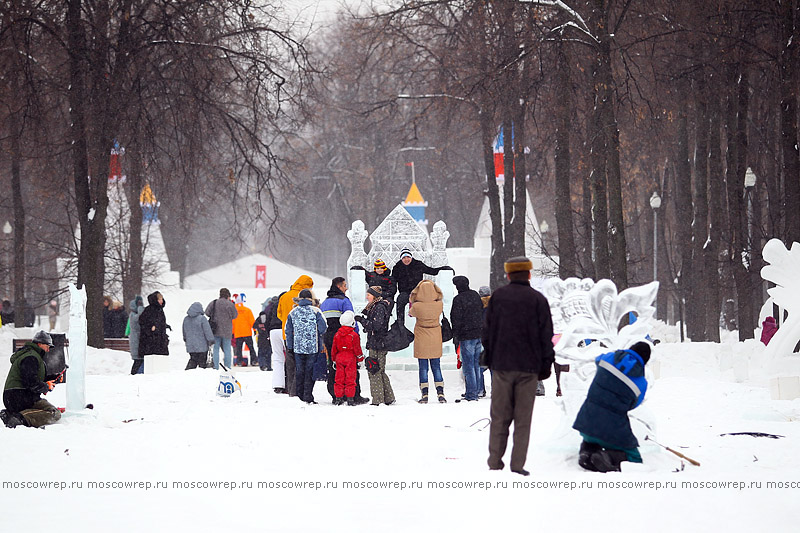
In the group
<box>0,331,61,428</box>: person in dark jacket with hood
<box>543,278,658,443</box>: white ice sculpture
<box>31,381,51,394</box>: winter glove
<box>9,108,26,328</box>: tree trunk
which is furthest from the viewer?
<box>9,108,26,328</box>: tree trunk

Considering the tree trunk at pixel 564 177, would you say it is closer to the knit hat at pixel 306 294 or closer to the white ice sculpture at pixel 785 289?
Answer: the white ice sculpture at pixel 785 289

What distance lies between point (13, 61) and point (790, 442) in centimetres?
1345

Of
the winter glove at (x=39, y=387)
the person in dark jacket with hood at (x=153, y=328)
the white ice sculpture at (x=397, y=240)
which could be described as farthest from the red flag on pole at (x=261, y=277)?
the winter glove at (x=39, y=387)

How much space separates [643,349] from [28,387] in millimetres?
6361

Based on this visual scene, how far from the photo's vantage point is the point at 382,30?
21.6 meters

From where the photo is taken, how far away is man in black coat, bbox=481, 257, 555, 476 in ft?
25.7

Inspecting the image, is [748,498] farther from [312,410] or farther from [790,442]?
[312,410]

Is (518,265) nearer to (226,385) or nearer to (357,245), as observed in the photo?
(226,385)

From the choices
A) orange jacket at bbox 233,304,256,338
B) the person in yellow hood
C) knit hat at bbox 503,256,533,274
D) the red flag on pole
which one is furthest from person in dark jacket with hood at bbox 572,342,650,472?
the red flag on pole

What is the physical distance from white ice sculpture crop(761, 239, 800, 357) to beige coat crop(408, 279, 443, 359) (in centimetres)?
418

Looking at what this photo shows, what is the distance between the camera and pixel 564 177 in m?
21.4

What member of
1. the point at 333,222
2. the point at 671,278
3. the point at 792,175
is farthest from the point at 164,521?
the point at 333,222

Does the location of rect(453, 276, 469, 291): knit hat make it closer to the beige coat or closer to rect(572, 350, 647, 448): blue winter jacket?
the beige coat

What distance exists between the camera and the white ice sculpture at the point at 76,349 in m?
11.0
